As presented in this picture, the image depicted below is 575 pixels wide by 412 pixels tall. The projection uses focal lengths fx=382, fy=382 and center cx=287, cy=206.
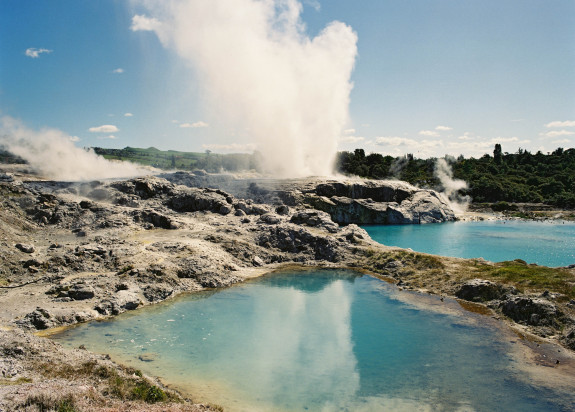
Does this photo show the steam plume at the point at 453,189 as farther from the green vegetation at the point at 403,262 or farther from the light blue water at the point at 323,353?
the light blue water at the point at 323,353

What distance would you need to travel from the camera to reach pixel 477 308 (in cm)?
2953

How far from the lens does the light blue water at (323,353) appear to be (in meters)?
18.1

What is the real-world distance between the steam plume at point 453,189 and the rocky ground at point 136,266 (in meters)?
72.6

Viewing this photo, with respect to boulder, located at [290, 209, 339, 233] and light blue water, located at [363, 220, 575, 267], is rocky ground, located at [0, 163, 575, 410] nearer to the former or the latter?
boulder, located at [290, 209, 339, 233]

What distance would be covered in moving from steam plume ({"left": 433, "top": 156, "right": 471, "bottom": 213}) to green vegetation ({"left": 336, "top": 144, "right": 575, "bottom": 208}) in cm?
189

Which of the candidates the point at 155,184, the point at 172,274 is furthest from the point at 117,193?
the point at 172,274

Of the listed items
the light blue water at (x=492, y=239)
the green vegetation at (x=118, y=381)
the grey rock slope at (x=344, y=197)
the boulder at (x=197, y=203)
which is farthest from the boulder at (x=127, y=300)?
the grey rock slope at (x=344, y=197)

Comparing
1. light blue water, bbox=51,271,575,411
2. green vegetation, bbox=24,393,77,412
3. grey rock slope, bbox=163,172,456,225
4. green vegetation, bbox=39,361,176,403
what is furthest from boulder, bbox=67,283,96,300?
grey rock slope, bbox=163,172,456,225

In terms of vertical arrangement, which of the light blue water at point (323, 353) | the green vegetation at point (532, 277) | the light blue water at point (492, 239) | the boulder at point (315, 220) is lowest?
the light blue water at point (323, 353)

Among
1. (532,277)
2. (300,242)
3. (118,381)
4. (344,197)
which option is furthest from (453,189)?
(118,381)

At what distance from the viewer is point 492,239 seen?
65.6 meters

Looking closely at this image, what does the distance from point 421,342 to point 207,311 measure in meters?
15.5

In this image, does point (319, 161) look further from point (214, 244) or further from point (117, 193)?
point (214, 244)

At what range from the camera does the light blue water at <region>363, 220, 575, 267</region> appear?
52312 millimetres
